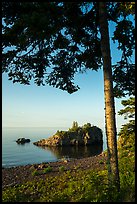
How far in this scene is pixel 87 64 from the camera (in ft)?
38.1

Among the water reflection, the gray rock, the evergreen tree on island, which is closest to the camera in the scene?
the evergreen tree on island

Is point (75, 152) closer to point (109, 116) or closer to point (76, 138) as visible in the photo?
point (76, 138)

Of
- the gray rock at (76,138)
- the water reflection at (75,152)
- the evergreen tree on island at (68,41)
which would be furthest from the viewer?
the gray rock at (76,138)

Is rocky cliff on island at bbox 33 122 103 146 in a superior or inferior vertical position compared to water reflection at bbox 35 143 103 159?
superior

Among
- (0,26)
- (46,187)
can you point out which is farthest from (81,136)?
(0,26)

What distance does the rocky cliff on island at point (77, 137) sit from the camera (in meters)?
70.9

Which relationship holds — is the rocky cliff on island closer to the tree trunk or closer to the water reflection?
the water reflection

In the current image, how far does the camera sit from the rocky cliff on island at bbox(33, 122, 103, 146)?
233 ft

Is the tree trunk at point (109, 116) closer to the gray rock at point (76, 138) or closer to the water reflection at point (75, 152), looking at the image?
the water reflection at point (75, 152)

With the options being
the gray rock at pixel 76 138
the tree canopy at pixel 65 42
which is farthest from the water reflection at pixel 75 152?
the tree canopy at pixel 65 42

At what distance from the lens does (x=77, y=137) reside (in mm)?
72188

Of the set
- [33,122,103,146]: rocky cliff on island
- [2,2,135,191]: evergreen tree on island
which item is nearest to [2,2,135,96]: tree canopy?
[2,2,135,191]: evergreen tree on island

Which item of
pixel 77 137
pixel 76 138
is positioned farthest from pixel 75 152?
pixel 77 137

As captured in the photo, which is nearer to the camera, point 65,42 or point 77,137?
point 65,42
